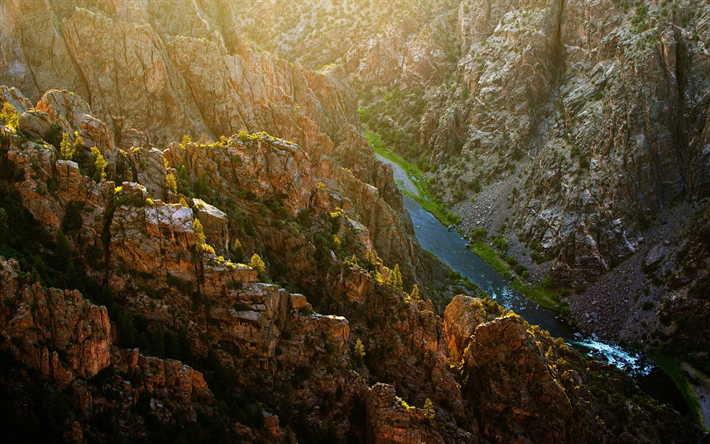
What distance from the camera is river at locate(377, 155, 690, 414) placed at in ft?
342

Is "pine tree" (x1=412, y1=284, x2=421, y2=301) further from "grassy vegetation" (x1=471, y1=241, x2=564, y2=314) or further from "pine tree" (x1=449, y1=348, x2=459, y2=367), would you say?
"grassy vegetation" (x1=471, y1=241, x2=564, y2=314)

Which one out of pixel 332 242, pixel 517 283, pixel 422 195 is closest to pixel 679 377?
pixel 517 283

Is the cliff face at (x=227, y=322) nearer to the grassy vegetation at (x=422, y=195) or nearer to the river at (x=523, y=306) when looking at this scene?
the river at (x=523, y=306)

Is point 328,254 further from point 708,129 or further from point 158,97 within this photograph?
point 708,129

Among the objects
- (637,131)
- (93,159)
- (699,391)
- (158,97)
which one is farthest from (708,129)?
(93,159)

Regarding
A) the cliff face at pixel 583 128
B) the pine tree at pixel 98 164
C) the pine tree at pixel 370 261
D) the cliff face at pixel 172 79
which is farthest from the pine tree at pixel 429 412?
the cliff face at pixel 583 128

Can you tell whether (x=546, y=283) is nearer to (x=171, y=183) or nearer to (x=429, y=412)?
(x=429, y=412)

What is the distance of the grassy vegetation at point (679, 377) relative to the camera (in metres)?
97.3

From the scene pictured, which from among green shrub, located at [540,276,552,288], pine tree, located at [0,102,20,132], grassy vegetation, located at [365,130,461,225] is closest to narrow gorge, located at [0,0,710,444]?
pine tree, located at [0,102,20,132]

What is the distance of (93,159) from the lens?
4734cm

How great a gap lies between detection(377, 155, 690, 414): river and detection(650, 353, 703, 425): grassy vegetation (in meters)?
0.98

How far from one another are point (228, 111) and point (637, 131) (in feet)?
324

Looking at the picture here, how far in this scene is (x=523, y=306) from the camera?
130m

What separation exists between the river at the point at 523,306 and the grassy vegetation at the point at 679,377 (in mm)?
975
